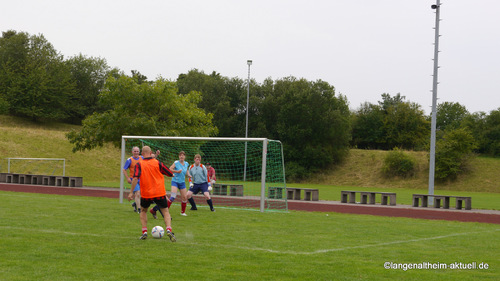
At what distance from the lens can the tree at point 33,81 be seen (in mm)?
65938

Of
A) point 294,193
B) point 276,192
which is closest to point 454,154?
point 294,193

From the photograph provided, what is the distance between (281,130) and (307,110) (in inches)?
143

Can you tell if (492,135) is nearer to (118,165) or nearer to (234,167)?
(234,167)

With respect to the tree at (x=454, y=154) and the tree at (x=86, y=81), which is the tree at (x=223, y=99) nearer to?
the tree at (x=86, y=81)

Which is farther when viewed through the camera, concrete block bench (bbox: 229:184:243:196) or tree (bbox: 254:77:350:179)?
tree (bbox: 254:77:350:179)

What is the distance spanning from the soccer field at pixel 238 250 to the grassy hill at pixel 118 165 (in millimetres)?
27686

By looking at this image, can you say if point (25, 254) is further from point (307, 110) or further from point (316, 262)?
point (307, 110)

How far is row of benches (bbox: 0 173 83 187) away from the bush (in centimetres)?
3221

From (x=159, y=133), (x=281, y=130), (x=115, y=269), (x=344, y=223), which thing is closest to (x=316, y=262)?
(x=115, y=269)

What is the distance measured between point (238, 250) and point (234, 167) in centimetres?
2983

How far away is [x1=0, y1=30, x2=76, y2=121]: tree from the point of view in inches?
2596

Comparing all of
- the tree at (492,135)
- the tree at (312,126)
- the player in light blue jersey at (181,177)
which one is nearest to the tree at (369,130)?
the tree at (312,126)

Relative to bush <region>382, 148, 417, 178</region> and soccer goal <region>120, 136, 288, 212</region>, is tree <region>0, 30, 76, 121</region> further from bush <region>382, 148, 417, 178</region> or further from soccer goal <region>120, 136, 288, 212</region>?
bush <region>382, 148, 417, 178</region>

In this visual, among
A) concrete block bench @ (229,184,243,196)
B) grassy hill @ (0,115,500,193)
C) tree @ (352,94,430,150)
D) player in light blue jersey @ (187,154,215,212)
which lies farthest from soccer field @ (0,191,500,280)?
tree @ (352,94,430,150)
